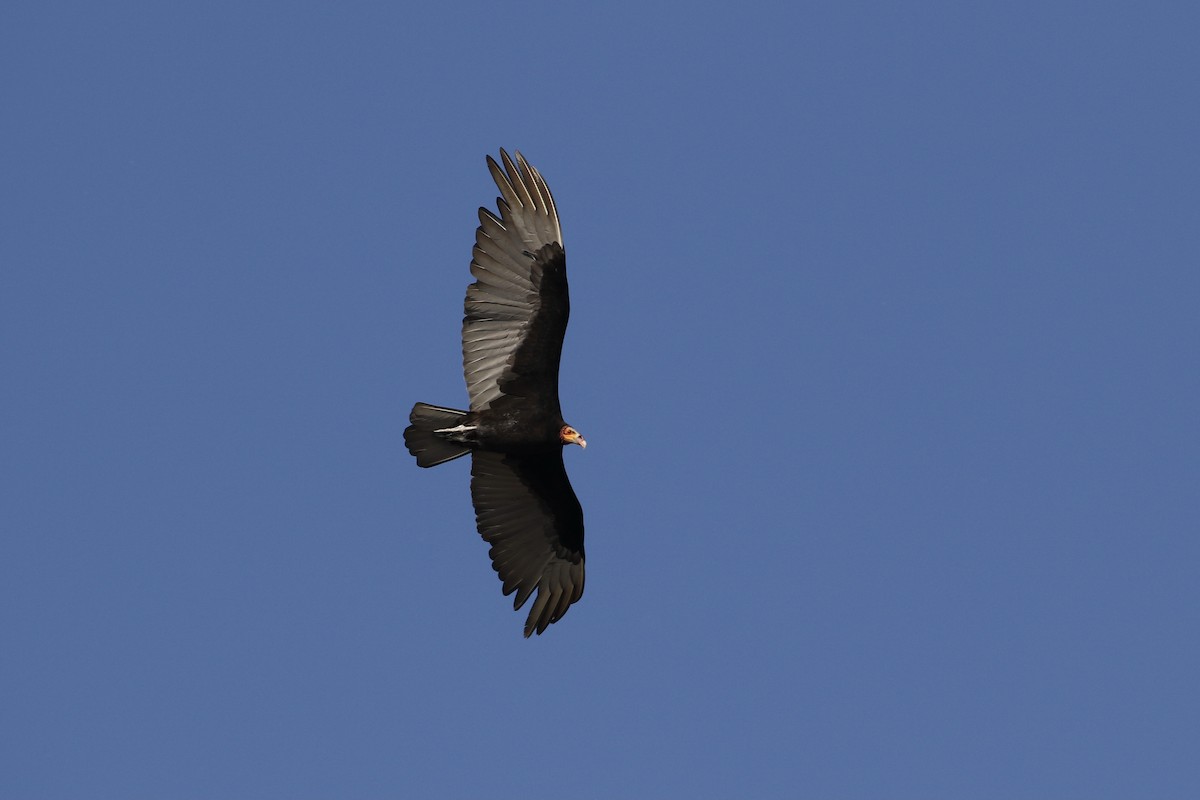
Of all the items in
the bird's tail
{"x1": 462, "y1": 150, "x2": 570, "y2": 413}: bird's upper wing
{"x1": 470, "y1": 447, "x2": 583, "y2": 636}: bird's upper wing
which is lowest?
{"x1": 470, "y1": 447, "x2": 583, "y2": 636}: bird's upper wing

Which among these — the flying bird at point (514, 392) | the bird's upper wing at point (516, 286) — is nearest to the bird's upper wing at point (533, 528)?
the flying bird at point (514, 392)

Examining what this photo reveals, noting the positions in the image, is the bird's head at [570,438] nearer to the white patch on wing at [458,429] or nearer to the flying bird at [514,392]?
the flying bird at [514,392]

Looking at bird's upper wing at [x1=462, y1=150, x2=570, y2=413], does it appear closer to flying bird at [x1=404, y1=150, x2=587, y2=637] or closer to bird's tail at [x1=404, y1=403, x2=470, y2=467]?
flying bird at [x1=404, y1=150, x2=587, y2=637]

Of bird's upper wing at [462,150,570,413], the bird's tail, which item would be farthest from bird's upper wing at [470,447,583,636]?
bird's upper wing at [462,150,570,413]

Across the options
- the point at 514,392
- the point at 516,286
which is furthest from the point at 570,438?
the point at 516,286

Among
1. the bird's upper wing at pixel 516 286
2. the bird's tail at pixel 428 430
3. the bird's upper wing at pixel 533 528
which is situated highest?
the bird's upper wing at pixel 516 286

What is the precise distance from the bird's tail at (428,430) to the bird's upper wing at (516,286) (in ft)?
1.61

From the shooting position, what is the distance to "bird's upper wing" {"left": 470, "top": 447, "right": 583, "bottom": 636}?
50.4 feet

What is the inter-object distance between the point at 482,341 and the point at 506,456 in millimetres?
1484

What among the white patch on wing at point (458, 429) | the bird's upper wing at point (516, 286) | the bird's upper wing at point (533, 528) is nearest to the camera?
the bird's upper wing at point (516, 286)

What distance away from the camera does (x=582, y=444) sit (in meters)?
14.8

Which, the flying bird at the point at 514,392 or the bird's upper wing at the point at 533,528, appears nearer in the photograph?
the flying bird at the point at 514,392

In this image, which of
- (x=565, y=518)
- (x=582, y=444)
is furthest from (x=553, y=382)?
(x=565, y=518)

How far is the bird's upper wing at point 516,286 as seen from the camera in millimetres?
14117
